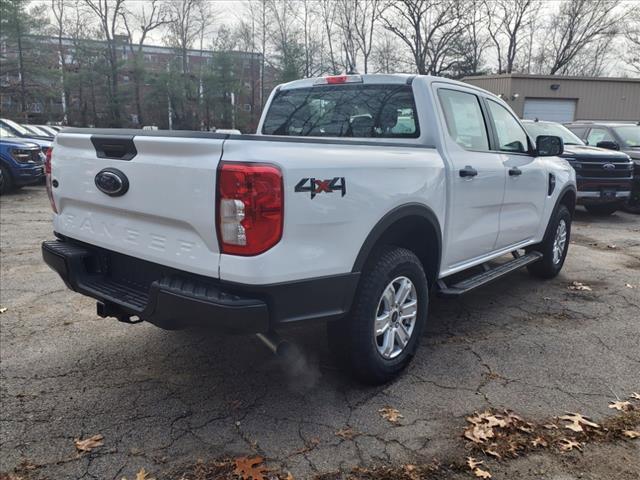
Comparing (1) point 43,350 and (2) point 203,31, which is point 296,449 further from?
(2) point 203,31

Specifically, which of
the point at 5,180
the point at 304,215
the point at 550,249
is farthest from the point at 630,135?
the point at 5,180

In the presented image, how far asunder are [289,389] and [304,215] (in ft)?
4.37

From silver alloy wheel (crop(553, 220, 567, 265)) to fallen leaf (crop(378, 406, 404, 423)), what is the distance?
3486mm

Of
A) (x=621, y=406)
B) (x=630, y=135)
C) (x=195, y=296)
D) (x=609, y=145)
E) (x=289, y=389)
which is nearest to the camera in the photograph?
(x=195, y=296)

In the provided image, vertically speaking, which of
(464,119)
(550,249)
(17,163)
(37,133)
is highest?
Result: (464,119)

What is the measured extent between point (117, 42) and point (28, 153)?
36.5 m

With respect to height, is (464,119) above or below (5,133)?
above

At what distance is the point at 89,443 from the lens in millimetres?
2732

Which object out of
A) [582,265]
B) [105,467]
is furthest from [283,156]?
[582,265]

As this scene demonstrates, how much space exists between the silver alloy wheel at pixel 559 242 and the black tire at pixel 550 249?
0.04 ft

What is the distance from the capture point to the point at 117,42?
145ft

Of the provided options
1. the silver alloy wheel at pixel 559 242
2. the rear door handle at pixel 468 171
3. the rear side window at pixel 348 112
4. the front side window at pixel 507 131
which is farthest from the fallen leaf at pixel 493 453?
the silver alloy wheel at pixel 559 242

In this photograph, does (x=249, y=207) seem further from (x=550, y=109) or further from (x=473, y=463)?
(x=550, y=109)

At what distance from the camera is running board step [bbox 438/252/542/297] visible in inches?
150
